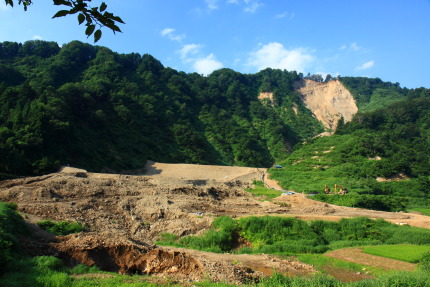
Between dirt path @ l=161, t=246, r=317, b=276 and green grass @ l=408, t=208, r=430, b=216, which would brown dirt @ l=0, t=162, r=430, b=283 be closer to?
dirt path @ l=161, t=246, r=317, b=276

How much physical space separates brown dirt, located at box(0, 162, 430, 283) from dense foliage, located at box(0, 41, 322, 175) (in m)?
7.85

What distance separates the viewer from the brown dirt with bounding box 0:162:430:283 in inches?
380

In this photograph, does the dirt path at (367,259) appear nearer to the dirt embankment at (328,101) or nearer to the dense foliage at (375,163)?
the dense foliage at (375,163)

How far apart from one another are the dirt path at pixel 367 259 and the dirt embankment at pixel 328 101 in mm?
75452

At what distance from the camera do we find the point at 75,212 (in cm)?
1656

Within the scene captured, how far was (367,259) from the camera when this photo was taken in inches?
475

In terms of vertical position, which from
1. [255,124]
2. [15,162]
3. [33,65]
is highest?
[33,65]

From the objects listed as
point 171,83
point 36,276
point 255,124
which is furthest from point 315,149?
point 36,276

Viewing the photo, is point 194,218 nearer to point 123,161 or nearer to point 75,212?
point 75,212

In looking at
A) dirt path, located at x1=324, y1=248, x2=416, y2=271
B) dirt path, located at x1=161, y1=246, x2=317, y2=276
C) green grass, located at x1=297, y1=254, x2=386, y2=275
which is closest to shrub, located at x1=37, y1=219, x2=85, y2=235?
dirt path, located at x1=161, y1=246, x2=317, y2=276

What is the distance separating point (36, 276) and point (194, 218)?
1111 centimetres

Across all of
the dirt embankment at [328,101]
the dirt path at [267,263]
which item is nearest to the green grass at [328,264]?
the dirt path at [267,263]

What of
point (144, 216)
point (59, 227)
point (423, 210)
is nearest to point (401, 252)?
point (144, 216)

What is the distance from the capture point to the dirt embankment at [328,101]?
8781 cm
